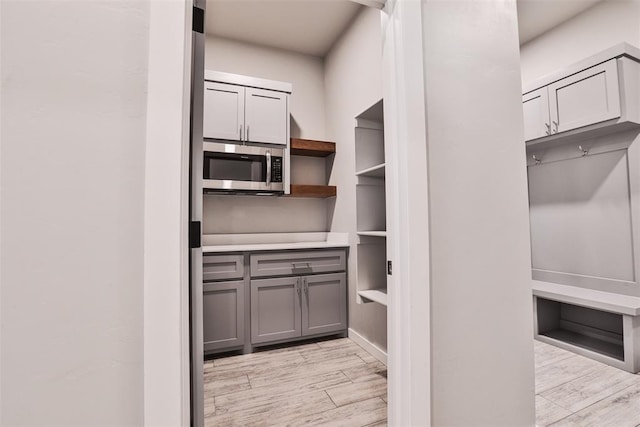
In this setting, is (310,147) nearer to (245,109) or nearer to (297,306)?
(245,109)

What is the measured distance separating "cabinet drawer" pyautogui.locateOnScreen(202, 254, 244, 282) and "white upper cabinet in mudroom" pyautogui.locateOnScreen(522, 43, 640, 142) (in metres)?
2.89

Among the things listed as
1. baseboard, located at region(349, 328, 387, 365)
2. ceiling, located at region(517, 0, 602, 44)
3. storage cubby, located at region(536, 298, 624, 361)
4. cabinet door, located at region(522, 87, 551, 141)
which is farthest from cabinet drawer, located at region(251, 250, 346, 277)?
ceiling, located at region(517, 0, 602, 44)

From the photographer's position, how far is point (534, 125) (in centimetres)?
281

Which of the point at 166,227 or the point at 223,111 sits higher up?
the point at 223,111

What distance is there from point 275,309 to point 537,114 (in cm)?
297

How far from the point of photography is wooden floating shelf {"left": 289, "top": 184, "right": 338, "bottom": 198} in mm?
3068

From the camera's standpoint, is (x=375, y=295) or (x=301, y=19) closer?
(x=375, y=295)

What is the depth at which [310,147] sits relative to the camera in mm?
3113

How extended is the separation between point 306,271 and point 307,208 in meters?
0.86

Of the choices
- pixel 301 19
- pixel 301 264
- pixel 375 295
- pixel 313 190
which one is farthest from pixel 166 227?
pixel 301 19

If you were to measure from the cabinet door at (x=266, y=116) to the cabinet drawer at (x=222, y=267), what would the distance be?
3.65 ft

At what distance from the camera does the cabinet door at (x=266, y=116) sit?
2.84 m

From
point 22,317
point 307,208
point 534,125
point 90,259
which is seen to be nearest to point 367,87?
point 307,208

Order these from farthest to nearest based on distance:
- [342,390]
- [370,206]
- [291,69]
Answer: [291,69] < [370,206] < [342,390]
